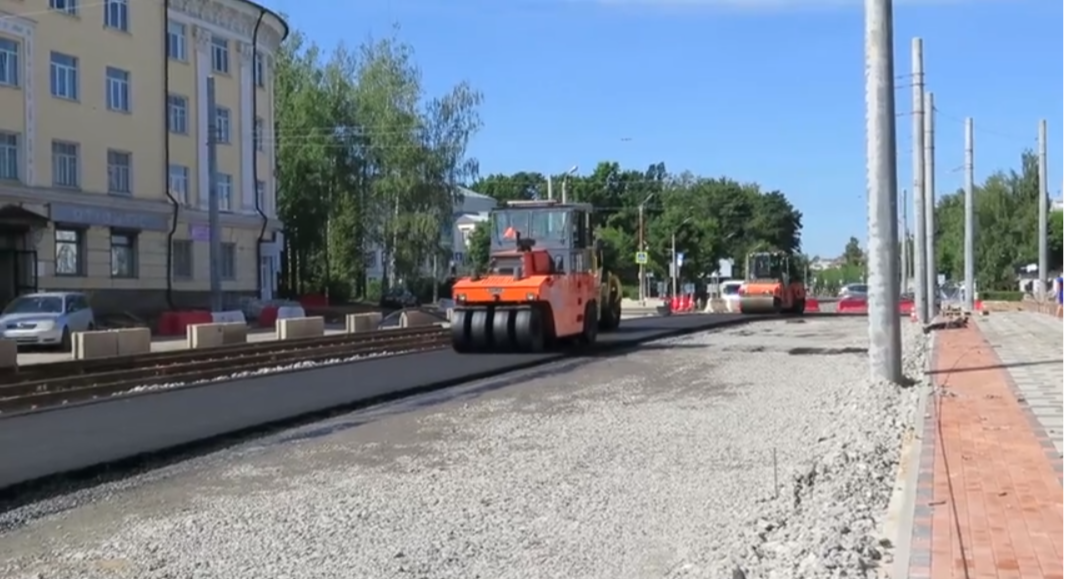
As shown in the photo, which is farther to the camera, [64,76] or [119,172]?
[119,172]

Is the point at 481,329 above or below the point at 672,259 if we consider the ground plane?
below

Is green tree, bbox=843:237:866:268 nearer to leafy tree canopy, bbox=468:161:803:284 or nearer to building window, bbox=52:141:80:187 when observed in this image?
leafy tree canopy, bbox=468:161:803:284

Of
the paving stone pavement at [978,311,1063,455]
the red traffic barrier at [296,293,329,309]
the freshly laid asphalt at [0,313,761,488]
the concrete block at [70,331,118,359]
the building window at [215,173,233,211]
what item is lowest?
the freshly laid asphalt at [0,313,761,488]

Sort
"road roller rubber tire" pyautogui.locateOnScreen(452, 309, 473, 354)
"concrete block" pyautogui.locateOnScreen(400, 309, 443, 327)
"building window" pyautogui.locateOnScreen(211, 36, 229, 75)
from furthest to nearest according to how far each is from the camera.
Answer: "building window" pyautogui.locateOnScreen(211, 36, 229, 75), "concrete block" pyautogui.locateOnScreen(400, 309, 443, 327), "road roller rubber tire" pyautogui.locateOnScreen(452, 309, 473, 354)

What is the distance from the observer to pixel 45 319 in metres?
31.0

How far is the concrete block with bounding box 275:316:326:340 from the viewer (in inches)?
1216

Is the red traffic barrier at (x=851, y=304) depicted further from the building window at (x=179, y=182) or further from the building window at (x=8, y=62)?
the building window at (x=8, y=62)

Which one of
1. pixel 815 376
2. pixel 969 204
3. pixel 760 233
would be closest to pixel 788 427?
pixel 815 376

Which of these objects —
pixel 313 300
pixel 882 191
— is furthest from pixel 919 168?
pixel 313 300

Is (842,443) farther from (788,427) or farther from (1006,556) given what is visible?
(1006,556)

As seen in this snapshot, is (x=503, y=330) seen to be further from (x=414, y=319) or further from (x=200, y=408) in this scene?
(x=414, y=319)

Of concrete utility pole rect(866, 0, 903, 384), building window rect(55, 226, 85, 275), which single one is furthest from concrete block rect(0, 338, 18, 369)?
building window rect(55, 226, 85, 275)

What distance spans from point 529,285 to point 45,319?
1310 centimetres

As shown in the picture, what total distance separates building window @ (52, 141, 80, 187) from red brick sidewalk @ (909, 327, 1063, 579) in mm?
32425
